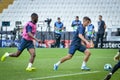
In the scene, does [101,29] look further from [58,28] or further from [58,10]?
[58,10]

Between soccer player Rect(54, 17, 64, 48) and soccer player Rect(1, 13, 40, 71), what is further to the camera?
soccer player Rect(54, 17, 64, 48)

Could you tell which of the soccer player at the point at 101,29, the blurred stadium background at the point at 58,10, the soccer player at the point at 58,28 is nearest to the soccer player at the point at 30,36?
the soccer player at the point at 58,28

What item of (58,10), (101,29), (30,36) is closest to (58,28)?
(101,29)

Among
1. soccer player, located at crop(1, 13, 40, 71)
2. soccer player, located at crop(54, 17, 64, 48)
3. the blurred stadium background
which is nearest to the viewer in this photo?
soccer player, located at crop(1, 13, 40, 71)

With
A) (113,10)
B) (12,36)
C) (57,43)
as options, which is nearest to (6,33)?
(12,36)

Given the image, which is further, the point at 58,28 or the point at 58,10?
the point at 58,10

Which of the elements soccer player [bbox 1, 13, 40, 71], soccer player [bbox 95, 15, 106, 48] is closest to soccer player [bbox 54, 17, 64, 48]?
soccer player [bbox 95, 15, 106, 48]

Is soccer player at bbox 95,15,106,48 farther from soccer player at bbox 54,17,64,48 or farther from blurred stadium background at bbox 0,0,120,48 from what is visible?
blurred stadium background at bbox 0,0,120,48

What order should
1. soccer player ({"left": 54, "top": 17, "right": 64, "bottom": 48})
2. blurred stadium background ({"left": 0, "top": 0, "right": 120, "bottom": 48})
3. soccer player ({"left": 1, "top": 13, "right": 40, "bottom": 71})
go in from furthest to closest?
blurred stadium background ({"left": 0, "top": 0, "right": 120, "bottom": 48}) → soccer player ({"left": 54, "top": 17, "right": 64, "bottom": 48}) → soccer player ({"left": 1, "top": 13, "right": 40, "bottom": 71})

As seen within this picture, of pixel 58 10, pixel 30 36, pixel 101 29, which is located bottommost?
pixel 101 29

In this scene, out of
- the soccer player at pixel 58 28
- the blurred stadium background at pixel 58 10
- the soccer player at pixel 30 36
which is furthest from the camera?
the blurred stadium background at pixel 58 10

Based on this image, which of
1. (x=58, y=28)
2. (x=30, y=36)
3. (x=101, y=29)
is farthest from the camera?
(x=101, y=29)

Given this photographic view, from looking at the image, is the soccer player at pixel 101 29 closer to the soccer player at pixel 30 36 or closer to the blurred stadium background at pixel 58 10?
the blurred stadium background at pixel 58 10

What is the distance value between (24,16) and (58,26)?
15.1 m
